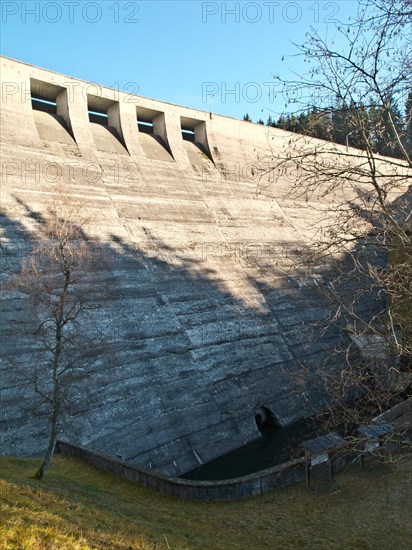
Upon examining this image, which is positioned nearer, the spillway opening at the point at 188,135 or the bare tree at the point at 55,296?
the bare tree at the point at 55,296

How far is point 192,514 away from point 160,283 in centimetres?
817

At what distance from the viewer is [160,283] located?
15.3 meters

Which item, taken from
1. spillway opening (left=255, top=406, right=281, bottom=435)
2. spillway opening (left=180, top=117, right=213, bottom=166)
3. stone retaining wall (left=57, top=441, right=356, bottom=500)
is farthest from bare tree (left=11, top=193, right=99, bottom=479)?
→ spillway opening (left=180, top=117, right=213, bottom=166)

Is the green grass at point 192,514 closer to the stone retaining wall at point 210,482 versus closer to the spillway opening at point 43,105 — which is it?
the stone retaining wall at point 210,482

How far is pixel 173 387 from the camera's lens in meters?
12.8

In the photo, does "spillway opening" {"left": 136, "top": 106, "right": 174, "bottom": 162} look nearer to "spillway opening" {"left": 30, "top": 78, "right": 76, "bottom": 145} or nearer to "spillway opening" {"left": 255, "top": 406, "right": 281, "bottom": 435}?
"spillway opening" {"left": 30, "top": 78, "right": 76, "bottom": 145}

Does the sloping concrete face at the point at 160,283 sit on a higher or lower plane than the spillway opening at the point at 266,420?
higher

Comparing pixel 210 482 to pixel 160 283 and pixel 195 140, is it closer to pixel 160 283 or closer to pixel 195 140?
pixel 160 283

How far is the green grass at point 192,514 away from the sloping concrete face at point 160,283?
76.0 inches

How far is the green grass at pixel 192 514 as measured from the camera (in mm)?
5027

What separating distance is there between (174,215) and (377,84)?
14271 millimetres

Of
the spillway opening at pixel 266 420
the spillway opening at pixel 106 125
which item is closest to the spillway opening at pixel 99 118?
the spillway opening at pixel 106 125

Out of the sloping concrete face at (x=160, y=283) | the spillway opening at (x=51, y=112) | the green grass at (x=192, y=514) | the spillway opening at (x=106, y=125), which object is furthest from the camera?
the spillway opening at (x=106, y=125)

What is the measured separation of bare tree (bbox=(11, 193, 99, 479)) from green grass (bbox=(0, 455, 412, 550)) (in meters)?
1.89
